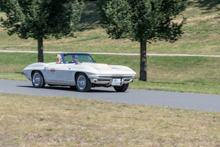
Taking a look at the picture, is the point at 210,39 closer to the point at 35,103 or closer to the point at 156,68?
the point at 156,68

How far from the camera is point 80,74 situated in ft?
49.6

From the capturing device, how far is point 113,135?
6973 millimetres

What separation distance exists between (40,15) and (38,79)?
43.7 feet

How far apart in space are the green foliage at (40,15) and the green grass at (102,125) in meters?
18.5

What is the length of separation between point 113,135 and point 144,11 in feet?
57.7

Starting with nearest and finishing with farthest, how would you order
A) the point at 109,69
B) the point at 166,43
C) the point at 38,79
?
the point at 109,69
the point at 38,79
the point at 166,43

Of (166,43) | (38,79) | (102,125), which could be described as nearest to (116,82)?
(38,79)

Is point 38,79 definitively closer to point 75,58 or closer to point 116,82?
point 75,58

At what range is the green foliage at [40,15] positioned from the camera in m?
28.9

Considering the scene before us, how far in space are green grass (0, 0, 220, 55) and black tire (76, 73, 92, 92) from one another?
22.5 m

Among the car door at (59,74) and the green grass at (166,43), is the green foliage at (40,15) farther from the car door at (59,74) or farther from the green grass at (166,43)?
the car door at (59,74)

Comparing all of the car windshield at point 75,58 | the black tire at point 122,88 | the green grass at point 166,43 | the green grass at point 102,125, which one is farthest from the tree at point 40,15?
the green grass at point 102,125

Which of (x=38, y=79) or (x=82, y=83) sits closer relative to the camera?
(x=82, y=83)

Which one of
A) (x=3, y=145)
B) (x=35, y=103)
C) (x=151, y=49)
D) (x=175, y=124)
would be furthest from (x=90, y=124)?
(x=151, y=49)
